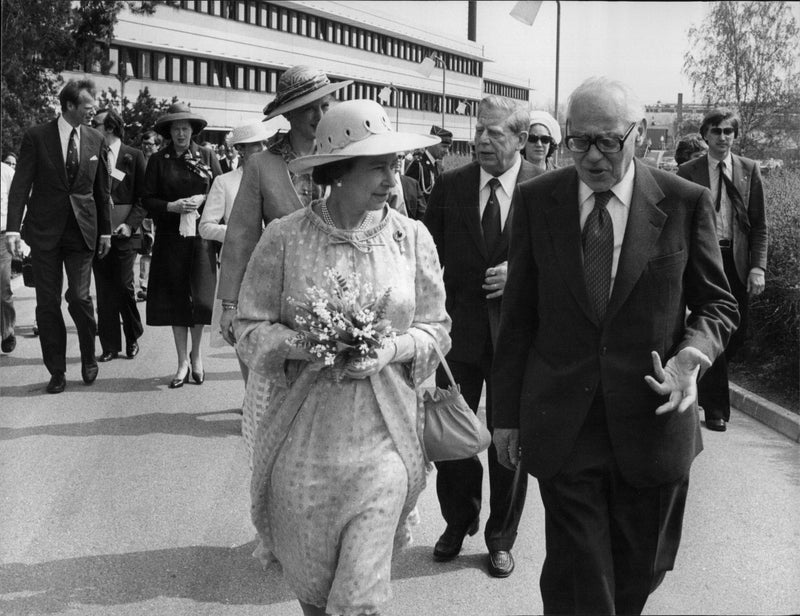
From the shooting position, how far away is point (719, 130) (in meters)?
8.12

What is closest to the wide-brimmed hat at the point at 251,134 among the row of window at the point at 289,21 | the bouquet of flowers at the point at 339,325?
the bouquet of flowers at the point at 339,325

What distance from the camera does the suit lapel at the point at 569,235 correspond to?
11.6 feet

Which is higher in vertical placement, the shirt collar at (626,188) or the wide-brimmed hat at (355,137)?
the wide-brimmed hat at (355,137)

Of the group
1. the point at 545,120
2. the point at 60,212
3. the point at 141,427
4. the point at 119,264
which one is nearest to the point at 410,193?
the point at 119,264

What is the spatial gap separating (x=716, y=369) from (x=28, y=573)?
473 centimetres

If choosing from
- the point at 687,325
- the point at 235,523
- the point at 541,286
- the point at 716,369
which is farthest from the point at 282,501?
the point at 716,369

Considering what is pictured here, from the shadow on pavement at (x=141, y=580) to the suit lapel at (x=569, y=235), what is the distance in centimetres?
209

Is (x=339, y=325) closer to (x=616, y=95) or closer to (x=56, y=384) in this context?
(x=616, y=95)

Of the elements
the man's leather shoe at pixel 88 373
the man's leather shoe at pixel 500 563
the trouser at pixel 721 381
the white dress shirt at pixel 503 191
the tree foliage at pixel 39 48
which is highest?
the tree foliage at pixel 39 48

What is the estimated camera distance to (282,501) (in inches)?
150

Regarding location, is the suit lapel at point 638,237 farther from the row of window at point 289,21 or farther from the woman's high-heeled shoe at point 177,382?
the row of window at point 289,21

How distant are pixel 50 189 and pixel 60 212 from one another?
8.2 inches

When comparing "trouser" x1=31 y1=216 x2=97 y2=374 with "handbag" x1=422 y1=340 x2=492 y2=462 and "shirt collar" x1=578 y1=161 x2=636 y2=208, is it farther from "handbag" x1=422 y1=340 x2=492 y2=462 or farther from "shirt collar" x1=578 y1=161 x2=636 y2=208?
"shirt collar" x1=578 y1=161 x2=636 y2=208

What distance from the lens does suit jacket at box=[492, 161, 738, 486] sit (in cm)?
350
